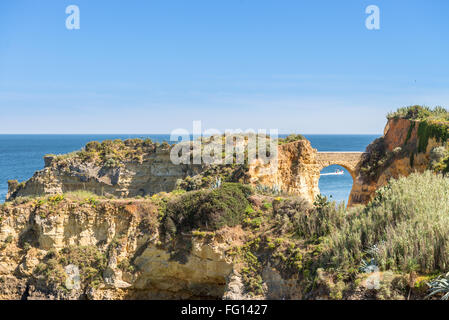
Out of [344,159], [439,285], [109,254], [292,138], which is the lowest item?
[109,254]

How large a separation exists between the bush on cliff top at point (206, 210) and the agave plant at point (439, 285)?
9.39 metres

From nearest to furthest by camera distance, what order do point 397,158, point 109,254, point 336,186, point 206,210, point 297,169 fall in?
point 206,210 < point 109,254 < point 297,169 < point 397,158 < point 336,186

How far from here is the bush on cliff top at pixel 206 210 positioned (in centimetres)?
1747

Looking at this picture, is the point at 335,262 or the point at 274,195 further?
the point at 274,195

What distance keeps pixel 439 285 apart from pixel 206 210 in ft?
34.6

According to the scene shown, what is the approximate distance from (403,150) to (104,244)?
23138mm

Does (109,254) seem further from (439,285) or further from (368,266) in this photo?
(439,285)


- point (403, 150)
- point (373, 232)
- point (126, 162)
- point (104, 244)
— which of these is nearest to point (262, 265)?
point (373, 232)

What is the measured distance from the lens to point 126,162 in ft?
114

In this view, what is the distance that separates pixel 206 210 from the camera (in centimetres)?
1773

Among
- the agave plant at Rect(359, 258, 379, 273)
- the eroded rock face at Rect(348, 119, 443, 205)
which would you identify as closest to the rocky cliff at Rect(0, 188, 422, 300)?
the agave plant at Rect(359, 258, 379, 273)

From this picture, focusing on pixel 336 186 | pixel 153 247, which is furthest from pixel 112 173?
pixel 336 186

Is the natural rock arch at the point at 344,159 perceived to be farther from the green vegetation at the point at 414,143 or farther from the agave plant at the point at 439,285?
the agave plant at the point at 439,285

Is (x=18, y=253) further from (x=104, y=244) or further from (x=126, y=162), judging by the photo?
(x=126, y=162)
